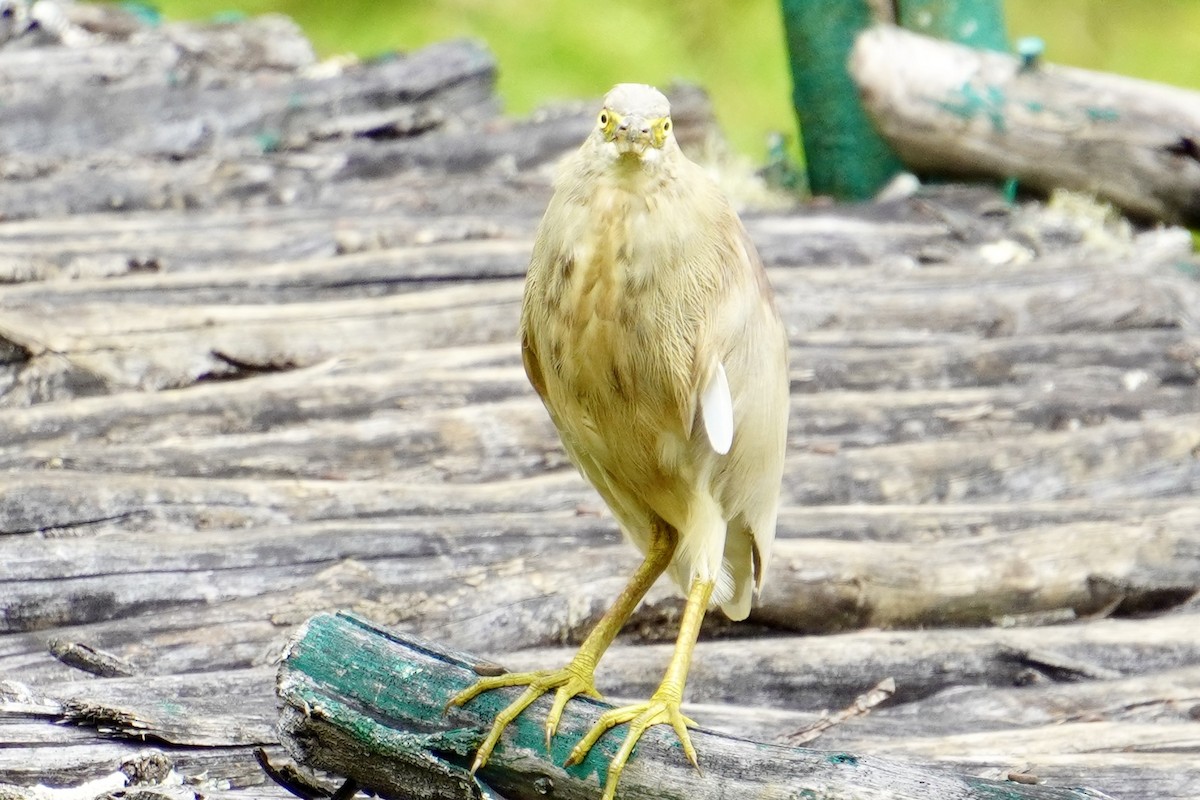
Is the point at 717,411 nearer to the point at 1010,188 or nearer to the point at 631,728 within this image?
the point at 631,728

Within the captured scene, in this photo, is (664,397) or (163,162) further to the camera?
(163,162)

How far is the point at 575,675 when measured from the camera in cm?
245

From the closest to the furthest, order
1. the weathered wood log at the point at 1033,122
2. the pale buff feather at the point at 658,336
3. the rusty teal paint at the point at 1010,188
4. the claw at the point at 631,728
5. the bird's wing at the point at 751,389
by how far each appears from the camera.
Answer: the claw at the point at 631,728
the pale buff feather at the point at 658,336
the bird's wing at the point at 751,389
the weathered wood log at the point at 1033,122
the rusty teal paint at the point at 1010,188

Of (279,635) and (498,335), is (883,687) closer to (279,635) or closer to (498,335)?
(279,635)

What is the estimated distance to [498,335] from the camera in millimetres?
4230

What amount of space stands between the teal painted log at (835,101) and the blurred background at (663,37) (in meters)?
3.25

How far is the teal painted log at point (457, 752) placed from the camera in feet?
6.45

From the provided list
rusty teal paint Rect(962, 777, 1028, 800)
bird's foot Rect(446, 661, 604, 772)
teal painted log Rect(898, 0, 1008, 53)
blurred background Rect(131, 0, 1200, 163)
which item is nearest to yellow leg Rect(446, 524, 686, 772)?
bird's foot Rect(446, 661, 604, 772)

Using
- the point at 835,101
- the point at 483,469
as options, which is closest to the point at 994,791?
the point at 483,469

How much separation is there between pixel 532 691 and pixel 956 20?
4278 millimetres

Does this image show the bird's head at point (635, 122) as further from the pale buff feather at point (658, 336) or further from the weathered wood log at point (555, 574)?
the weathered wood log at point (555, 574)

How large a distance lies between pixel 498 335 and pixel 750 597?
1.59 m

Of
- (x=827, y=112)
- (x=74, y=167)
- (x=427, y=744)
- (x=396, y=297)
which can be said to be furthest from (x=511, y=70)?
(x=427, y=744)

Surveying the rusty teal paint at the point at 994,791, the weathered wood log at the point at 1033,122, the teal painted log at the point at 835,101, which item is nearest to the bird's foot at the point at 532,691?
the rusty teal paint at the point at 994,791
